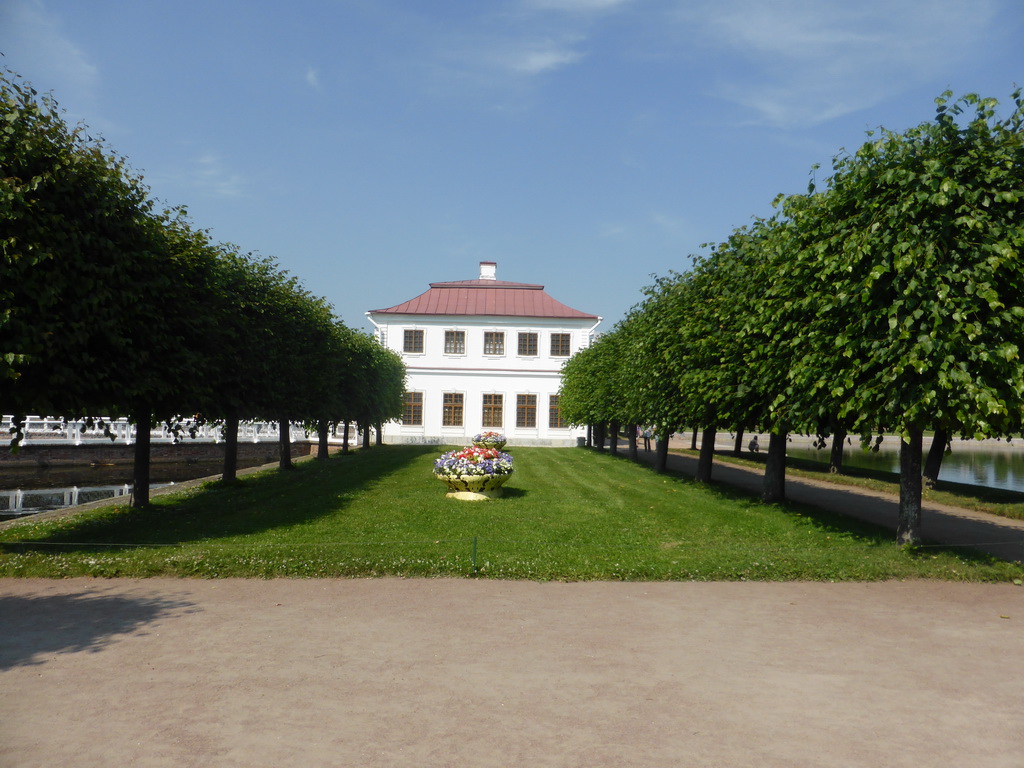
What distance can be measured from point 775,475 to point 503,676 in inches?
550

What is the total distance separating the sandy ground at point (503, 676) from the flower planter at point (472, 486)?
8405mm

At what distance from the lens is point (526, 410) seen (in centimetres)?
5238

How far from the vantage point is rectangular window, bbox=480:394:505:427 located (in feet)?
172

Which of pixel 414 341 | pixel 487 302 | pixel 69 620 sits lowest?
pixel 69 620

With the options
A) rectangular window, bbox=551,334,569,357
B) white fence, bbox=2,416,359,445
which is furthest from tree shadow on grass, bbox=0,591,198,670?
rectangular window, bbox=551,334,569,357

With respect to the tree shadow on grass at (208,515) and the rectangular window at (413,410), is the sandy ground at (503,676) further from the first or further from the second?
the rectangular window at (413,410)

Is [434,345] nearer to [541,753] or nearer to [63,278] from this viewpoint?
[63,278]

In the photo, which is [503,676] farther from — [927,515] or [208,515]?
[927,515]

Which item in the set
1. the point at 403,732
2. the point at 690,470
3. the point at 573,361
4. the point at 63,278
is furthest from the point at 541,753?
the point at 573,361

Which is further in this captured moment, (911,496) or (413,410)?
(413,410)

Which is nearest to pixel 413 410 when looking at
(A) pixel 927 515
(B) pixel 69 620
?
(A) pixel 927 515

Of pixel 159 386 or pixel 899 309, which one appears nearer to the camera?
pixel 899 309

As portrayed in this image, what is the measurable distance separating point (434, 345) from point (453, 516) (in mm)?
38413

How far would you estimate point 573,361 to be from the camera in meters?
45.3
